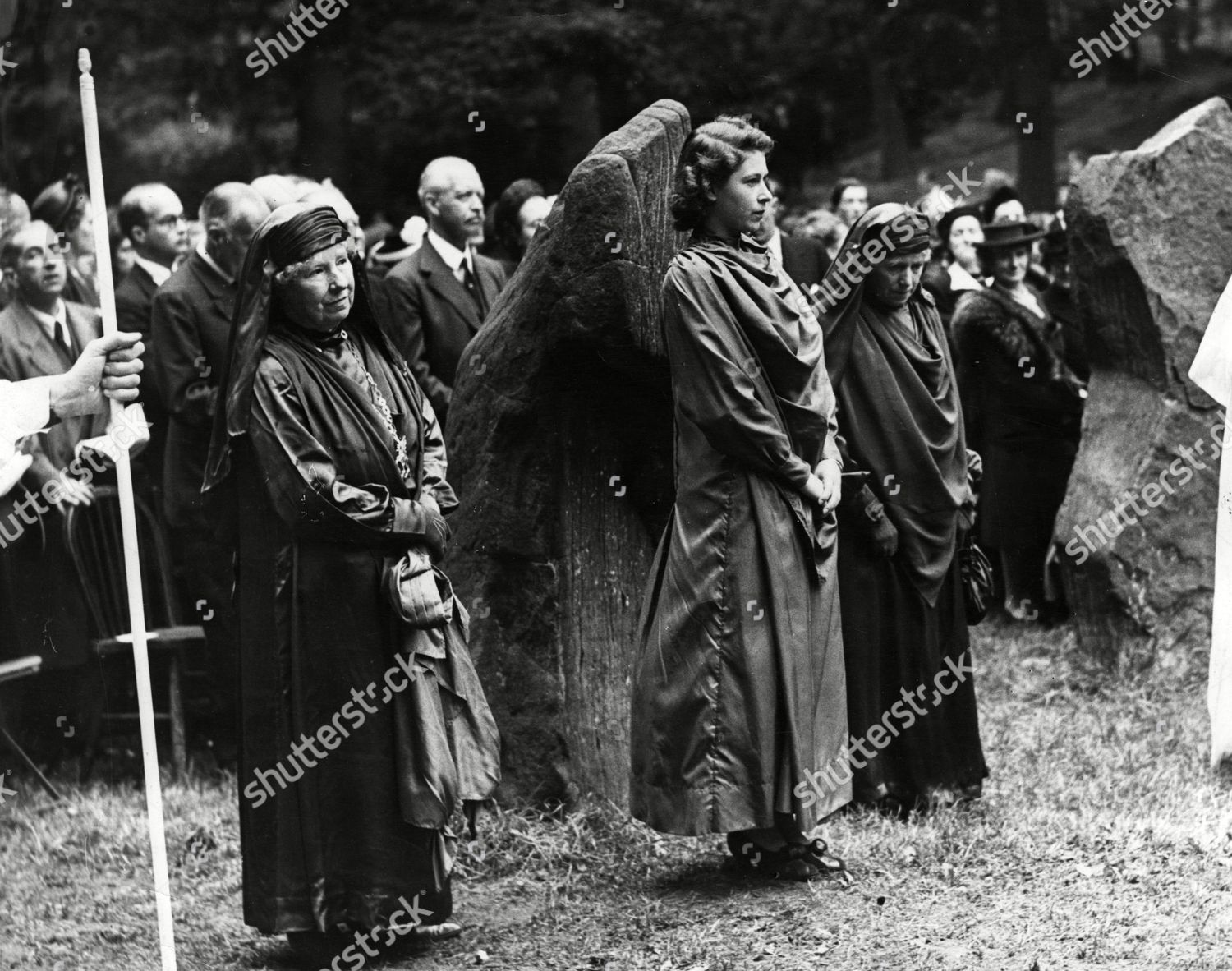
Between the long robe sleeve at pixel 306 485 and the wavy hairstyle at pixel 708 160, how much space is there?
140 cm

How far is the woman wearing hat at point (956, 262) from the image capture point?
10.2 meters

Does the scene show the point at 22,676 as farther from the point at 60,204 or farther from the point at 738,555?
the point at 60,204

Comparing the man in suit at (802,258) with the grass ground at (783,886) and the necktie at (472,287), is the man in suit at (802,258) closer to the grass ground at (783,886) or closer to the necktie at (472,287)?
the necktie at (472,287)

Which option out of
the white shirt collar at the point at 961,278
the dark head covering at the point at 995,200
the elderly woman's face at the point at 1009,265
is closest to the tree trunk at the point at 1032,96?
the dark head covering at the point at 995,200

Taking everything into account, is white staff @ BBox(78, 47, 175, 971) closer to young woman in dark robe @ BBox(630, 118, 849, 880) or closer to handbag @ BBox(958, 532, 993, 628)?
young woman in dark robe @ BBox(630, 118, 849, 880)

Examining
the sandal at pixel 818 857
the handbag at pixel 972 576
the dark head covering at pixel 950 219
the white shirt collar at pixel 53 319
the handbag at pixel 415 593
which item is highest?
the dark head covering at pixel 950 219

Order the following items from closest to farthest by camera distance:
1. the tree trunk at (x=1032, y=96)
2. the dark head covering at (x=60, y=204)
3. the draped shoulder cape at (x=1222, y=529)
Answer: the draped shoulder cape at (x=1222, y=529)
the dark head covering at (x=60, y=204)
the tree trunk at (x=1032, y=96)

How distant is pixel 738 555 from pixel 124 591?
3301mm

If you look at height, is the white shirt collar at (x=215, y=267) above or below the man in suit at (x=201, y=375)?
above

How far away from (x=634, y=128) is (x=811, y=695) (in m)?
2.11

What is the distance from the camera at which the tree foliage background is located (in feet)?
46.5

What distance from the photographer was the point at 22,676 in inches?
286

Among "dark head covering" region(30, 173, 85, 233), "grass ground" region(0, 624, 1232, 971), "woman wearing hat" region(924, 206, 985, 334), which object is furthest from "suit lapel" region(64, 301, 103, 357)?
"woman wearing hat" region(924, 206, 985, 334)

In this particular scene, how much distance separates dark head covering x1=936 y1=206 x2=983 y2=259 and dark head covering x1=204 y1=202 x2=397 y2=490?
581 centimetres
